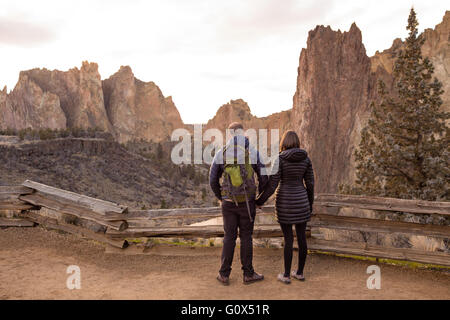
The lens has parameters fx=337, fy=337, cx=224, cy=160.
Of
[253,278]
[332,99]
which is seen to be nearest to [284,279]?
[253,278]

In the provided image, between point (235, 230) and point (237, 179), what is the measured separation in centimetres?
73

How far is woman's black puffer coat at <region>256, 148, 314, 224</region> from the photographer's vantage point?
440 cm

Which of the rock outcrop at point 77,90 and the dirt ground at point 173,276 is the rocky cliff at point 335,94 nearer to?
the dirt ground at point 173,276

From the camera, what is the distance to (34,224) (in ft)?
23.2

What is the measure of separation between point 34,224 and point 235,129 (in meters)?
5.19

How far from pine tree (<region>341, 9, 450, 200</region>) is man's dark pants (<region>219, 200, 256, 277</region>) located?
7884mm

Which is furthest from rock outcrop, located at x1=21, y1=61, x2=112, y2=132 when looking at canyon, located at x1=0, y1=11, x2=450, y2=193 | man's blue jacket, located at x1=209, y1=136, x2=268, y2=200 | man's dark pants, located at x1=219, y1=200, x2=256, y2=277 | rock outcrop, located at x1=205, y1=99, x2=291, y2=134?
man's dark pants, located at x1=219, y1=200, x2=256, y2=277

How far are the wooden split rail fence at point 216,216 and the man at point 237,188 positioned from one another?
1.14m

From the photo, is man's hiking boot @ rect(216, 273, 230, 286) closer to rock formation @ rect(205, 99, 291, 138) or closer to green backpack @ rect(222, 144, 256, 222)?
green backpack @ rect(222, 144, 256, 222)

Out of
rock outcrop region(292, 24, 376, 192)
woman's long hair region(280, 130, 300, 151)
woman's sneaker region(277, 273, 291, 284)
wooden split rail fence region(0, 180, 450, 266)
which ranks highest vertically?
rock outcrop region(292, 24, 376, 192)

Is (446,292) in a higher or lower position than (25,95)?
lower

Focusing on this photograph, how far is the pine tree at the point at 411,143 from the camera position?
10445 mm
